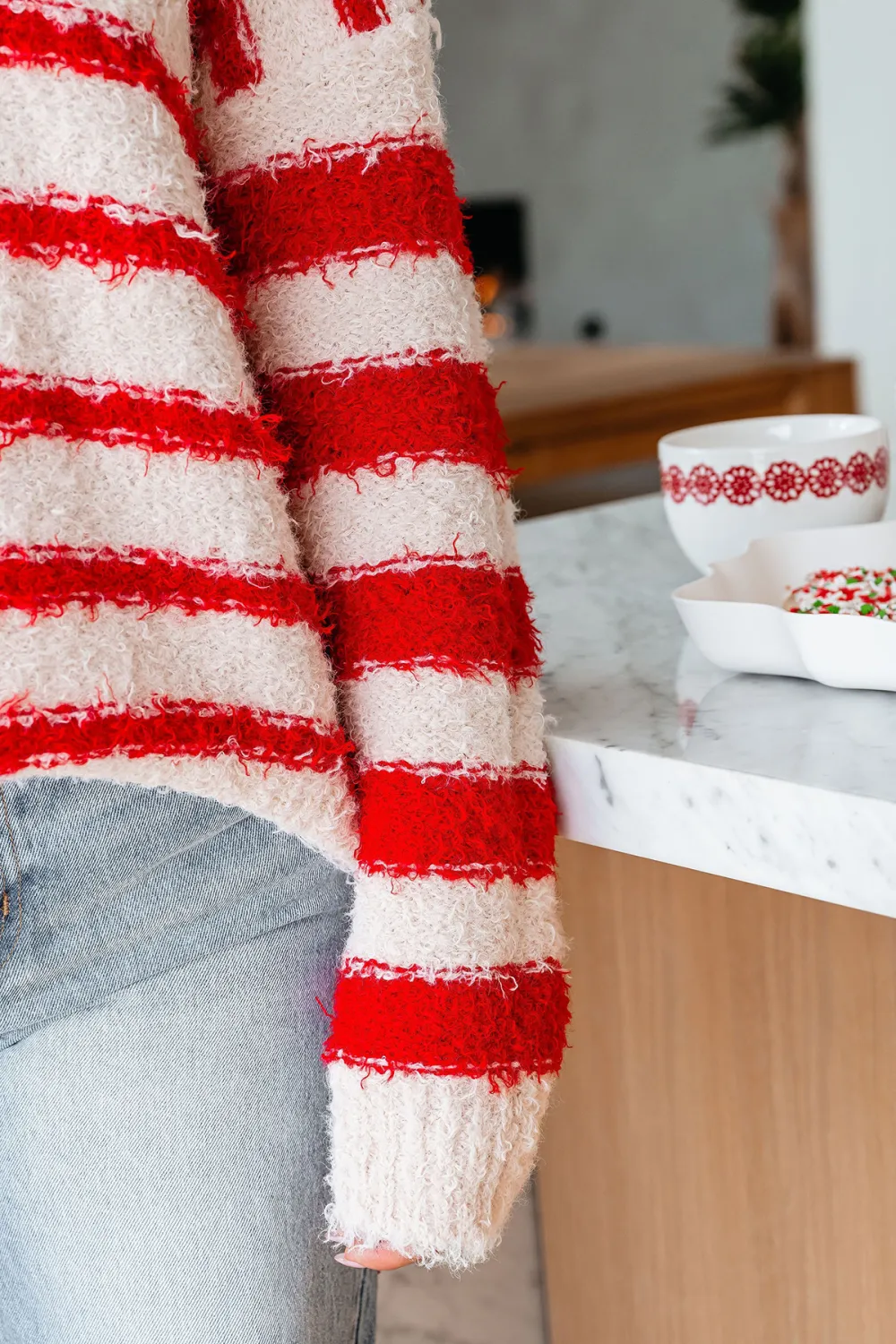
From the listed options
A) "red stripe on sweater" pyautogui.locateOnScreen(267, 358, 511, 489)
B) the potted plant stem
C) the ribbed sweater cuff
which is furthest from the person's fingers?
the potted plant stem

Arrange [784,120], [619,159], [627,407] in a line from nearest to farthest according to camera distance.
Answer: [627,407] < [784,120] < [619,159]

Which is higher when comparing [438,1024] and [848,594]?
[848,594]

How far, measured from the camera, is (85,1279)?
538 mm

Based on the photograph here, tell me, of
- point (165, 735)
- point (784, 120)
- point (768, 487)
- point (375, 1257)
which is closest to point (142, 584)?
point (165, 735)

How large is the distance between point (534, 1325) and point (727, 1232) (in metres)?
0.46

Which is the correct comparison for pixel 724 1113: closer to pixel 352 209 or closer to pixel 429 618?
pixel 429 618

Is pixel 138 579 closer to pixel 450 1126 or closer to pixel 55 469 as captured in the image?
pixel 55 469

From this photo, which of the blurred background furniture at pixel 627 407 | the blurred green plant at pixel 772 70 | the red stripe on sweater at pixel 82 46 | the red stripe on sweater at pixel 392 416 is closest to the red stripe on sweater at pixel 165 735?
the red stripe on sweater at pixel 392 416

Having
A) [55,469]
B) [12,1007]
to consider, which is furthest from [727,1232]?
[55,469]

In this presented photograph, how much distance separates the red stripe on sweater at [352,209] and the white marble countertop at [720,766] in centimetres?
21

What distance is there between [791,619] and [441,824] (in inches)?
7.5

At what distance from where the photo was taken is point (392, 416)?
1.69 ft

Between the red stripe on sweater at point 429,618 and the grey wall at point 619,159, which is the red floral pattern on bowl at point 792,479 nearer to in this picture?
the red stripe on sweater at point 429,618

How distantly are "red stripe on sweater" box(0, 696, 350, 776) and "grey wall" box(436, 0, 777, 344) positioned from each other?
5476 mm
